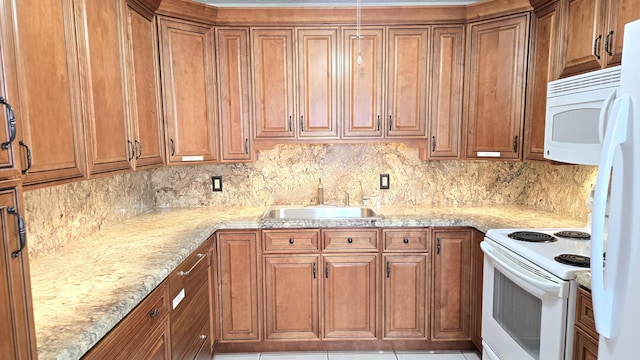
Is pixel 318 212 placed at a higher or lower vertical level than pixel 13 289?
lower

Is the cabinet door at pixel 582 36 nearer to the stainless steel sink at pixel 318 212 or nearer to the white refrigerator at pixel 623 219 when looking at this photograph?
the white refrigerator at pixel 623 219

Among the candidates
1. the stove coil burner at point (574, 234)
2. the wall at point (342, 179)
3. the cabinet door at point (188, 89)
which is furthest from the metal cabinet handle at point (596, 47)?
the cabinet door at point (188, 89)

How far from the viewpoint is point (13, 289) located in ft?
2.51

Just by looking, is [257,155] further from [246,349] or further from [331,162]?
[246,349]

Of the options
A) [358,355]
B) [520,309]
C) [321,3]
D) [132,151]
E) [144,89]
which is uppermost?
[321,3]

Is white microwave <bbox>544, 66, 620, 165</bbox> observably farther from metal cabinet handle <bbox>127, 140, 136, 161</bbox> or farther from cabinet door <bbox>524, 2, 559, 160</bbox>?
metal cabinet handle <bbox>127, 140, 136, 161</bbox>

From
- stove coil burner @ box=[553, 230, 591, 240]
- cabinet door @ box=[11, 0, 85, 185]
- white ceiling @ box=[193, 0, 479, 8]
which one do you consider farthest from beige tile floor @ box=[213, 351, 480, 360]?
white ceiling @ box=[193, 0, 479, 8]

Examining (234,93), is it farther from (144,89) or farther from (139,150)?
(139,150)

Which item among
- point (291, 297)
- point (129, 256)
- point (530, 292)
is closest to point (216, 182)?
point (291, 297)

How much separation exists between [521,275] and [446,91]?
58.5 inches

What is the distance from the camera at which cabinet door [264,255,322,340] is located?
2596mm

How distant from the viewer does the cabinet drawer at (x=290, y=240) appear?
8.41ft

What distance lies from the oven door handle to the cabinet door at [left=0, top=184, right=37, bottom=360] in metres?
1.72

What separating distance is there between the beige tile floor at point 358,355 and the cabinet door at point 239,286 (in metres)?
0.13
